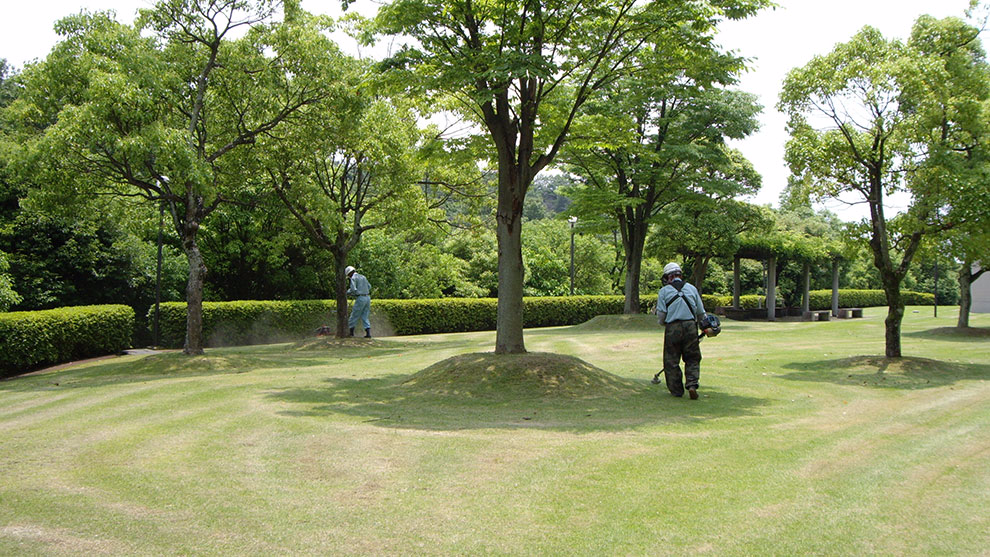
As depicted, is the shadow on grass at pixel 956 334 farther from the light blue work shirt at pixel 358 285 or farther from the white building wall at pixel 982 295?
the white building wall at pixel 982 295

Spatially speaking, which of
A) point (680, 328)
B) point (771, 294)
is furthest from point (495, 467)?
point (771, 294)

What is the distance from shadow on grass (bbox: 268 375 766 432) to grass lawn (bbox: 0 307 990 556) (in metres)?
0.05

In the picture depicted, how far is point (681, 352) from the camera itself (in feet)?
29.4

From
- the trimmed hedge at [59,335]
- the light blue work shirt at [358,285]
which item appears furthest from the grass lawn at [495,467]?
the light blue work shirt at [358,285]

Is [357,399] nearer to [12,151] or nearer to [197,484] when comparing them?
[197,484]

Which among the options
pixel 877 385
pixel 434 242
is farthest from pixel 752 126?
pixel 877 385

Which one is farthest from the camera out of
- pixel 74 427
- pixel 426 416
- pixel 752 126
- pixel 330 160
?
pixel 752 126

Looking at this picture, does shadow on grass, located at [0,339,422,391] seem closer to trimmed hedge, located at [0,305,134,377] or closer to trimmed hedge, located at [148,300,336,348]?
trimmed hedge, located at [0,305,134,377]

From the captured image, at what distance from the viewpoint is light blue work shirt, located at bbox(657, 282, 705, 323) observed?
8.80 m

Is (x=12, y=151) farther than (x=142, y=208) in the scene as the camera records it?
No

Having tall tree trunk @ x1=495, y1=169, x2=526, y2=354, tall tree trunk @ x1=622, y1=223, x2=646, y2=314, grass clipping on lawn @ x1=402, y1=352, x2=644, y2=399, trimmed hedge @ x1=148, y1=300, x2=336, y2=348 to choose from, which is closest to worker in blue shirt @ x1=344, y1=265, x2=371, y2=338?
trimmed hedge @ x1=148, y1=300, x2=336, y2=348

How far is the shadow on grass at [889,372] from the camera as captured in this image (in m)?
10.5

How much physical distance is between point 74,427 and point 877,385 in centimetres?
1038

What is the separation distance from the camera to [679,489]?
473 centimetres
